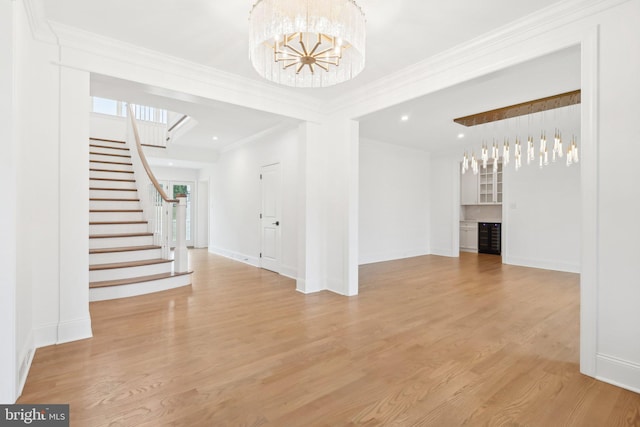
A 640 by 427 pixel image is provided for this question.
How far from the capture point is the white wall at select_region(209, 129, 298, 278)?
5641 millimetres

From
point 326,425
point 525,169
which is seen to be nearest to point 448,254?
point 525,169

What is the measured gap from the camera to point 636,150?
2092mm

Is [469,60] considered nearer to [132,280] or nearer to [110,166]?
[132,280]

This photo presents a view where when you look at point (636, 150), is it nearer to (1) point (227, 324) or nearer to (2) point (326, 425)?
(2) point (326, 425)

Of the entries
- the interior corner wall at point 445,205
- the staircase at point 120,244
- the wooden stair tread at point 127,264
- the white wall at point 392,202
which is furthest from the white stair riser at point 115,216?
the interior corner wall at point 445,205

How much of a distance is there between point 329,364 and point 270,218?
13.6 feet

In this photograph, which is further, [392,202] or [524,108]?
[392,202]

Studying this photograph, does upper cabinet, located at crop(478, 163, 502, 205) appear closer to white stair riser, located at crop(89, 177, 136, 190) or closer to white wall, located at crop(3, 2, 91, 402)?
white stair riser, located at crop(89, 177, 136, 190)

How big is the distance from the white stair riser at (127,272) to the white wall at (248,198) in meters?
2.08

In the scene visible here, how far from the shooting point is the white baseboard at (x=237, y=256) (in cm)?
669

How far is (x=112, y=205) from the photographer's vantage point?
548 cm

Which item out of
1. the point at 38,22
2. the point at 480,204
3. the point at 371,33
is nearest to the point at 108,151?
the point at 38,22

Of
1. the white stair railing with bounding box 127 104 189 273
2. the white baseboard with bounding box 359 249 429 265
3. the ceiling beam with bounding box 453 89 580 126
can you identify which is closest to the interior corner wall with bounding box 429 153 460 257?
the white baseboard with bounding box 359 249 429 265

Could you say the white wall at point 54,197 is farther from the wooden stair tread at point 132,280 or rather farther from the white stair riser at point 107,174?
the white stair riser at point 107,174
